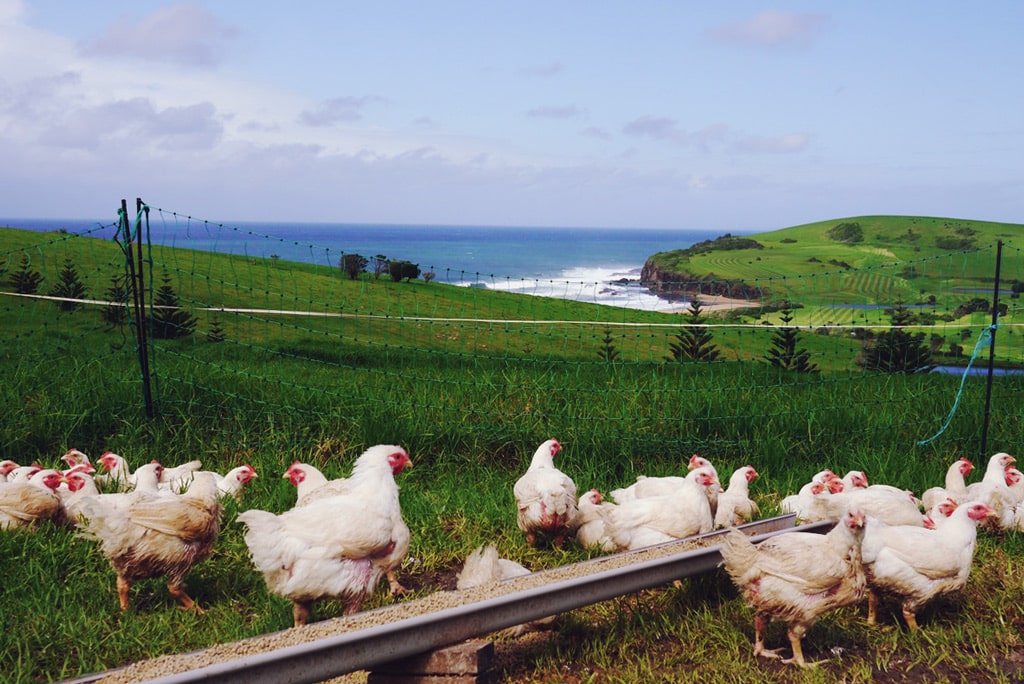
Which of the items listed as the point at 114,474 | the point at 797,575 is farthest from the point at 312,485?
the point at 797,575

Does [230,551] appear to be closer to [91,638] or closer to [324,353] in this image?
[91,638]

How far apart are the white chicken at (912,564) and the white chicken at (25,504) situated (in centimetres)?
439

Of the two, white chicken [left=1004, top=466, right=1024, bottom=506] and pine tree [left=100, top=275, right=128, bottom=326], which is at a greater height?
pine tree [left=100, top=275, right=128, bottom=326]

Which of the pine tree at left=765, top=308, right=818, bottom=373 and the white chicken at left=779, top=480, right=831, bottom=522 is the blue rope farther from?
the white chicken at left=779, top=480, right=831, bottom=522

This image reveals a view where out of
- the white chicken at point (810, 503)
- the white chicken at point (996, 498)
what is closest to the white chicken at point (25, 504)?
the white chicken at point (810, 503)

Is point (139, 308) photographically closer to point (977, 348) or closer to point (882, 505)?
point (882, 505)

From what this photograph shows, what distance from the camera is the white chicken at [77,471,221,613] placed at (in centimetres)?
382

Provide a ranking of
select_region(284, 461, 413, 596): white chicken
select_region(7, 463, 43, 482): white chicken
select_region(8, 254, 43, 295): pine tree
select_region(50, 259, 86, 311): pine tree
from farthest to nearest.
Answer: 1. select_region(8, 254, 43, 295): pine tree
2. select_region(50, 259, 86, 311): pine tree
3. select_region(7, 463, 43, 482): white chicken
4. select_region(284, 461, 413, 596): white chicken

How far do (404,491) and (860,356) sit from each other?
5.27m

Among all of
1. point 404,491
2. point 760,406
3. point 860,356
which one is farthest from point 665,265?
point 404,491

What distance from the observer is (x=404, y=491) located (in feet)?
18.1

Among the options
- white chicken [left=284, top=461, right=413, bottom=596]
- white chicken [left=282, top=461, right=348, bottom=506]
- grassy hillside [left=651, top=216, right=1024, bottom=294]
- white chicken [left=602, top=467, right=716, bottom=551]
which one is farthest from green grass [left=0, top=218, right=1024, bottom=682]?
grassy hillside [left=651, top=216, right=1024, bottom=294]

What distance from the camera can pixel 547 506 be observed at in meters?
4.59

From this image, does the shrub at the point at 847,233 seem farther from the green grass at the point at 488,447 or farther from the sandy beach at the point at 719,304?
the sandy beach at the point at 719,304
